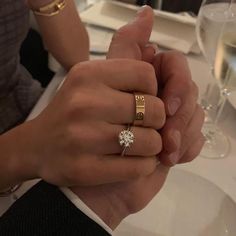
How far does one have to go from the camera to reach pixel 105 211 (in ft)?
1.34

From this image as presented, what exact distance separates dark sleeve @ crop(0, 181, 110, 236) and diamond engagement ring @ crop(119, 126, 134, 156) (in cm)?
9

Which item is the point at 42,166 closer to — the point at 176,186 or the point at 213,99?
the point at 176,186

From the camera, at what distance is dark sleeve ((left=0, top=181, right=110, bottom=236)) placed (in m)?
0.39

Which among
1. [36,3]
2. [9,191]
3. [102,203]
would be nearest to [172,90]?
[102,203]

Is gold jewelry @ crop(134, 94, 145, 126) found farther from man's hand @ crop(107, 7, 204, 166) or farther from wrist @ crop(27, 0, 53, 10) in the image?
wrist @ crop(27, 0, 53, 10)

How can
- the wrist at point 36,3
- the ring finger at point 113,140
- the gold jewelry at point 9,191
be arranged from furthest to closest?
the wrist at point 36,3
the gold jewelry at point 9,191
the ring finger at point 113,140

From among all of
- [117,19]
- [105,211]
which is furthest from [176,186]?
[117,19]

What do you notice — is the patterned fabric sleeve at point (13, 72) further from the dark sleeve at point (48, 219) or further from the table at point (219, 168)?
the dark sleeve at point (48, 219)

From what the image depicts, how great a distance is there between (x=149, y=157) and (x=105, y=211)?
8cm

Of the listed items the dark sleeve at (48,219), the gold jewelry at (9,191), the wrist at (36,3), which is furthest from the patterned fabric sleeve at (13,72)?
the dark sleeve at (48,219)

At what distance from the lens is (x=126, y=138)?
14.0 inches

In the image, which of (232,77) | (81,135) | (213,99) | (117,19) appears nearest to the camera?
(81,135)

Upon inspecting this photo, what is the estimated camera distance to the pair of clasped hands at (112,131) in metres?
0.35

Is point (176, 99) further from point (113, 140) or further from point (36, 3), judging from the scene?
point (36, 3)
